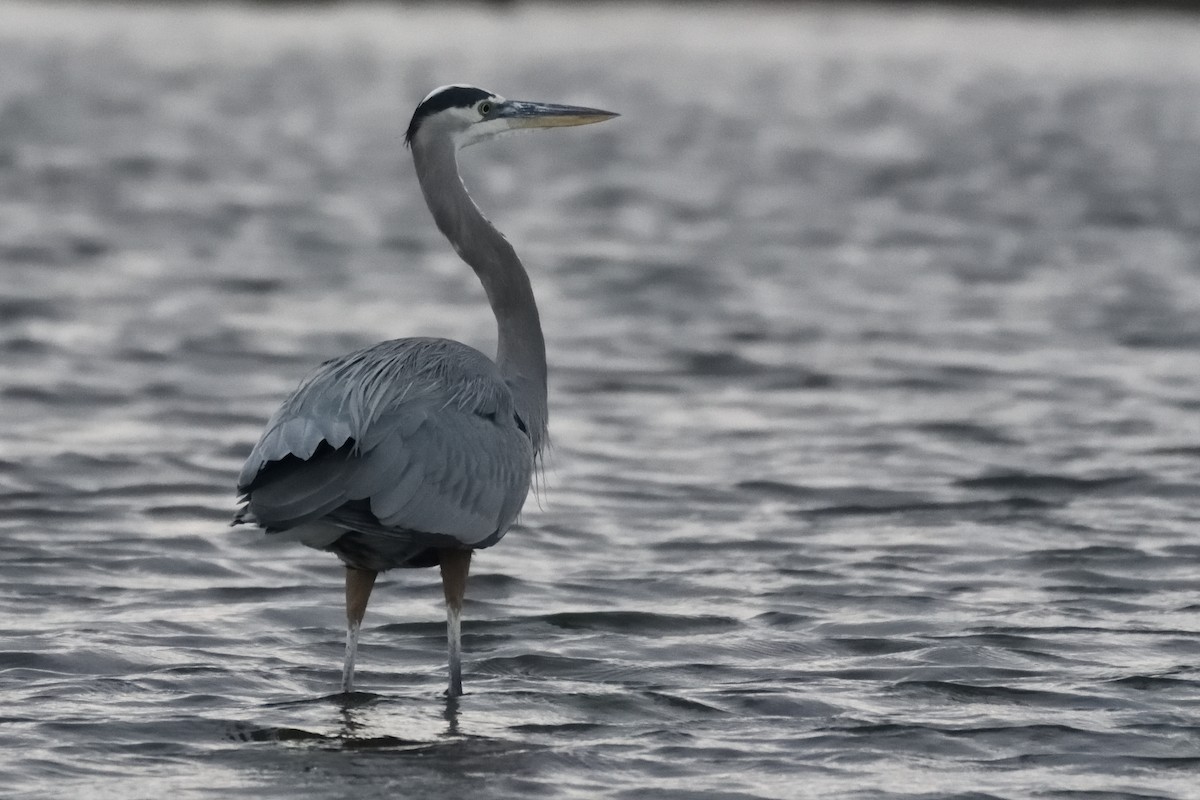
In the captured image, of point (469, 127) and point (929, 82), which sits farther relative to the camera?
point (929, 82)

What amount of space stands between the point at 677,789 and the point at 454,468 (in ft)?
4.81

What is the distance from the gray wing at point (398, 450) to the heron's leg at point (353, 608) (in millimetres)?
393

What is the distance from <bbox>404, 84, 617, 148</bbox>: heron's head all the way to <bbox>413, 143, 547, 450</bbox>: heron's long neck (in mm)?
72

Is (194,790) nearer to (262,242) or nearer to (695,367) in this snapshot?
(695,367)

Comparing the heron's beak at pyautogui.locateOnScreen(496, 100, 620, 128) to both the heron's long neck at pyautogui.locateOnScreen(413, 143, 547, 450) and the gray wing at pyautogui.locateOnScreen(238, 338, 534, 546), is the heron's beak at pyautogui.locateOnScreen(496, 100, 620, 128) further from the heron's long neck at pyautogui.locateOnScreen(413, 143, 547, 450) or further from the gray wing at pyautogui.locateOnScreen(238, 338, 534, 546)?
the gray wing at pyautogui.locateOnScreen(238, 338, 534, 546)

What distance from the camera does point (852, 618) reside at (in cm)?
820

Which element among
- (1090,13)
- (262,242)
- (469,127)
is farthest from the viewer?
(1090,13)

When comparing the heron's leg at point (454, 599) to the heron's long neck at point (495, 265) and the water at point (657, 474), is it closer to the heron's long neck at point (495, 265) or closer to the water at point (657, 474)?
the water at point (657, 474)

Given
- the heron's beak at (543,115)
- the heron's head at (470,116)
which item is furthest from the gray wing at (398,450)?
the heron's beak at (543,115)

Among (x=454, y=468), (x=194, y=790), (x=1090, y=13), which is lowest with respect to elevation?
(x=194, y=790)

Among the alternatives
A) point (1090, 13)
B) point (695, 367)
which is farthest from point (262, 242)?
point (1090, 13)

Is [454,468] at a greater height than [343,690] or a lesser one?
greater

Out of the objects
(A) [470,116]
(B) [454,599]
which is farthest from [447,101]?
(B) [454,599]

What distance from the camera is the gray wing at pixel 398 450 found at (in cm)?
661
